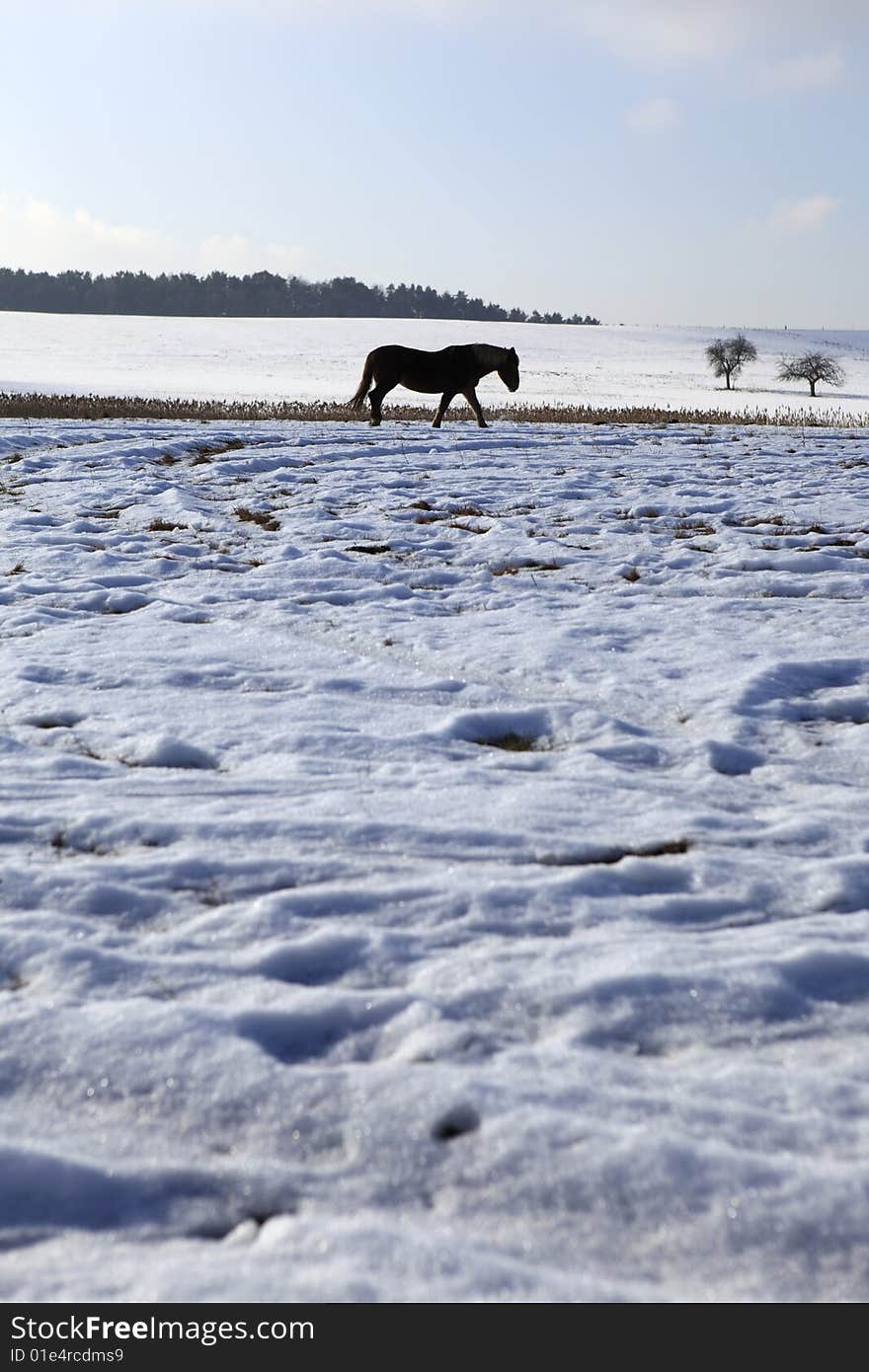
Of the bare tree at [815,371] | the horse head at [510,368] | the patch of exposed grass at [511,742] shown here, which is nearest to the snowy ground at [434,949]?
the patch of exposed grass at [511,742]

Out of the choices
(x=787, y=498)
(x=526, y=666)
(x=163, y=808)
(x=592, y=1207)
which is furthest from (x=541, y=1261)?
(x=787, y=498)

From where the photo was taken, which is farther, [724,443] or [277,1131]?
[724,443]

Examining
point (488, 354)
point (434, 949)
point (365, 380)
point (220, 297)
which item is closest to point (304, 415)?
point (365, 380)

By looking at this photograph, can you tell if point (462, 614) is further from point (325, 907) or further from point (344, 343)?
point (344, 343)

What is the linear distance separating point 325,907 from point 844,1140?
1.73 meters

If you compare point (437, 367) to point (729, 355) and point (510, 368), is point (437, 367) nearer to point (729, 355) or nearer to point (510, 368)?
point (510, 368)

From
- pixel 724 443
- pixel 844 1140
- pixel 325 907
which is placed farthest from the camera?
pixel 724 443

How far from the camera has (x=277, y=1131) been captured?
8.46 ft

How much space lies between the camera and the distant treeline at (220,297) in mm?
114375

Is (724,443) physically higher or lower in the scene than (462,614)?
higher

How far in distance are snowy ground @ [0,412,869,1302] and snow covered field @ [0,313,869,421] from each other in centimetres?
3236

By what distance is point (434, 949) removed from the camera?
332 cm
